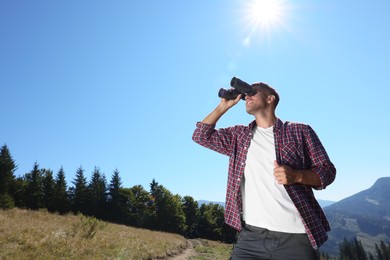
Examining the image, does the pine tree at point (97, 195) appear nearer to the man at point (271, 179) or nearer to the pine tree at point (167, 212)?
the pine tree at point (167, 212)

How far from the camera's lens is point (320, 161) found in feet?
10.5

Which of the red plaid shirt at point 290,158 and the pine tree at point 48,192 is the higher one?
the pine tree at point 48,192

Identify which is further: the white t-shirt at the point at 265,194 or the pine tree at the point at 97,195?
the pine tree at the point at 97,195

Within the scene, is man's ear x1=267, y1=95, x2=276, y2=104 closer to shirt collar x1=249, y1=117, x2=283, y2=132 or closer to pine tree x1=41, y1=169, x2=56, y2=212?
shirt collar x1=249, y1=117, x2=283, y2=132

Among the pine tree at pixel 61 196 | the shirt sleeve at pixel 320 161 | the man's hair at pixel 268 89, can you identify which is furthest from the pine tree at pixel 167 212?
the shirt sleeve at pixel 320 161

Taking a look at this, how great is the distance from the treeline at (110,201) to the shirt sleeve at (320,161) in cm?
4465

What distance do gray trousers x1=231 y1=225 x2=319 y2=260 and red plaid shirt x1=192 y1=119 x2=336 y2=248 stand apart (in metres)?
0.11

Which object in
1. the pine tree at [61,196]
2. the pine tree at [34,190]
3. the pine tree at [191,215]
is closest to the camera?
the pine tree at [34,190]

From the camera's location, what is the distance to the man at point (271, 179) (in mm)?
3082

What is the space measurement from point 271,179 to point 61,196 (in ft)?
179

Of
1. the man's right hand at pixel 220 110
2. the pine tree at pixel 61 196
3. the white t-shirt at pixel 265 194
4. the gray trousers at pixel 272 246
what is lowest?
the gray trousers at pixel 272 246

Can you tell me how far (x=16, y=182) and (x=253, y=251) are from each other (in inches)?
2094

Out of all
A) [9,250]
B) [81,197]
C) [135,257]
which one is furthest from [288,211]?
[81,197]

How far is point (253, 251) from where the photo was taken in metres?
3.18
